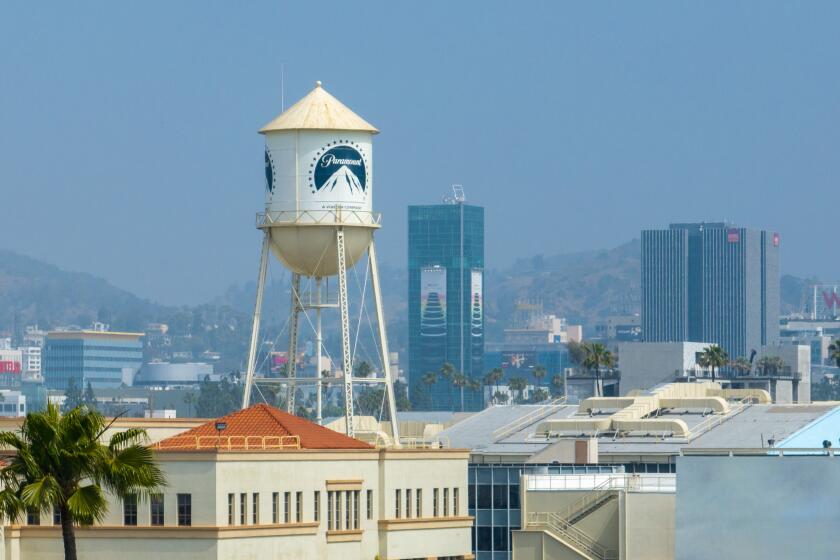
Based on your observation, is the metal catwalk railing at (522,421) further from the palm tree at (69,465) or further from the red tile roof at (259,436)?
the palm tree at (69,465)

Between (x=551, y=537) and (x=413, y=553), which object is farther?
(x=551, y=537)

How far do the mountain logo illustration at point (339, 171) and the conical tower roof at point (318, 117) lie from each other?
1.09m

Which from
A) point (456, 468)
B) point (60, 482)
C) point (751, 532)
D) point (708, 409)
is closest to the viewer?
point (60, 482)

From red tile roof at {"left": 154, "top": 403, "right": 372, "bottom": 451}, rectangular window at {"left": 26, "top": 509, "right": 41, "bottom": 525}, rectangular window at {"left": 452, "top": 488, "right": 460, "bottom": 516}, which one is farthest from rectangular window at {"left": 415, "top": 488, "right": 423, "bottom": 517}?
rectangular window at {"left": 26, "top": 509, "right": 41, "bottom": 525}

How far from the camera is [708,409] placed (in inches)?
6969

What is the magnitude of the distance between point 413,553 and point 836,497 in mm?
18318

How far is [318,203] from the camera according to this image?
385 feet

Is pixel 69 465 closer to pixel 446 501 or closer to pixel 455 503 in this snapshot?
pixel 446 501

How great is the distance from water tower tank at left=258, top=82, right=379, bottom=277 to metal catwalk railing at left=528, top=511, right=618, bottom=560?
1542cm

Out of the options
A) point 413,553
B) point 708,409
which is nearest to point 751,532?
Result: point 413,553

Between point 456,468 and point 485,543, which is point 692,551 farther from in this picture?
point 485,543

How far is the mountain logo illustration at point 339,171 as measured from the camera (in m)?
117

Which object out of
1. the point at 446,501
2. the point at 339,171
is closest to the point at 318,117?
the point at 339,171

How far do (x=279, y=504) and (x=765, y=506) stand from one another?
782 inches
